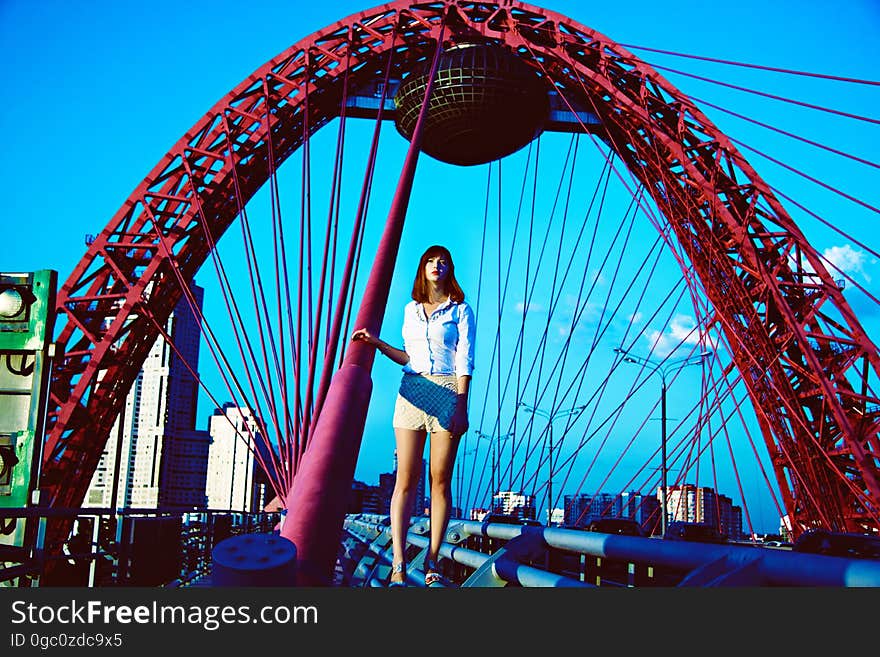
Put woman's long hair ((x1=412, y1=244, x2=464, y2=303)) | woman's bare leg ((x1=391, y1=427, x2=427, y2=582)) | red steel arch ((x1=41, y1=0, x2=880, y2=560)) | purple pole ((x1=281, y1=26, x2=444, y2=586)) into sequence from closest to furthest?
1. purple pole ((x1=281, y1=26, x2=444, y2=586))
2. woman's bare leg ((x1=391, y1=427, x2=427, y2=582))
3. woman's long hair ((x1=412, y1=244, x2=464, y2=303))
4. red steel arch ((x1=41, y1=0, x2=880, y2=560))

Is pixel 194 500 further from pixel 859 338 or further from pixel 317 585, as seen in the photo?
pixel 317 585

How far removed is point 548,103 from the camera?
66.9ft

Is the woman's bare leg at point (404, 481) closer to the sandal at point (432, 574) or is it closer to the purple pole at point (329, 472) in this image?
the sandal at point (432, 574)

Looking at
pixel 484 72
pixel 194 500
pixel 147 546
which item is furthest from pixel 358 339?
pixel 194 500

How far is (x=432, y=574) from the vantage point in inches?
148

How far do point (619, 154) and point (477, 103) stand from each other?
11.7 ft

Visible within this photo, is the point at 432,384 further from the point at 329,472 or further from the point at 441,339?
the point at 329,472

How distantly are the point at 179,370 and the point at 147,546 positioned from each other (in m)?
72.8

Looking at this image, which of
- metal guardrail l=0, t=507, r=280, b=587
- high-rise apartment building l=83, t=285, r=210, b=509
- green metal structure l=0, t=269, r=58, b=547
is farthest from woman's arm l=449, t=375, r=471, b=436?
high-rise apartment building l=83, t=285, r=210, b=509

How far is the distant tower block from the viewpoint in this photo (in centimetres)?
1845

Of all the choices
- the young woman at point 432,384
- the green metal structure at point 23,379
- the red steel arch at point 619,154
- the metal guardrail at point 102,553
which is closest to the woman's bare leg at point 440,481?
the young woman at point 432,384

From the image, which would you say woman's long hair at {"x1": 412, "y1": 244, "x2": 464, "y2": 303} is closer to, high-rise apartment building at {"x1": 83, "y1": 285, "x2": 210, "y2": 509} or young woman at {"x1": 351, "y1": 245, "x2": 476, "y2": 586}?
young woman at {"x1": 351, "y1": 245, "x2": 476, "y2": 586}

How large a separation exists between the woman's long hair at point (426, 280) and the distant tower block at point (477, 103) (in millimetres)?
15044

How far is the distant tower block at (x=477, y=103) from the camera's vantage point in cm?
1845
